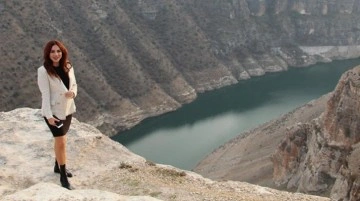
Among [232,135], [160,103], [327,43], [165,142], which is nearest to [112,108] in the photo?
[160,103]

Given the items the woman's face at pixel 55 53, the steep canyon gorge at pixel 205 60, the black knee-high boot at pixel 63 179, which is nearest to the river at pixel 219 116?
the steep canyon gorge at pixel 205 60

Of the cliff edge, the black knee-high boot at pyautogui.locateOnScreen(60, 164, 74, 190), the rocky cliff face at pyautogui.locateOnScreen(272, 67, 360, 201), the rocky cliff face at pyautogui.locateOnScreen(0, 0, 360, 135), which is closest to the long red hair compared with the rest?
the black knee-high boot at pyautogui.locateOnScreen(60, 164, 74, 190)

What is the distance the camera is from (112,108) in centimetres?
10531

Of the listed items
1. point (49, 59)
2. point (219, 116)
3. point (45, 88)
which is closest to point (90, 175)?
point (45, 88)

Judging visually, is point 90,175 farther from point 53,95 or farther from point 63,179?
point 53,95

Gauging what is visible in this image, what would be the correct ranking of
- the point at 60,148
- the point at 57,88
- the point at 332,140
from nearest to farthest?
the point at 57,88, the point at 60,148, the point at 332,140

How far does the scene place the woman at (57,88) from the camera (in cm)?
1159

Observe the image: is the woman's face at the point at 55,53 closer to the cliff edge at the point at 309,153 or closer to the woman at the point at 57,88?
the woman at the point at 57,88

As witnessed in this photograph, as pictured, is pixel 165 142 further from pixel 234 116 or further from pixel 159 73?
pixel 159 73

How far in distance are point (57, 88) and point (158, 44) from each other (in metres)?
126

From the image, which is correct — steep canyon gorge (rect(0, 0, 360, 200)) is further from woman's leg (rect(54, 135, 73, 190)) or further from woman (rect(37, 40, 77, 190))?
woman (rect(37, 40, 77, 190))

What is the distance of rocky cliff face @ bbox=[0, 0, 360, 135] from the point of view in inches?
3878

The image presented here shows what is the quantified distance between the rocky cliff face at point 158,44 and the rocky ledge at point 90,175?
245 feet

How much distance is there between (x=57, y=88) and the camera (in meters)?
11.7
